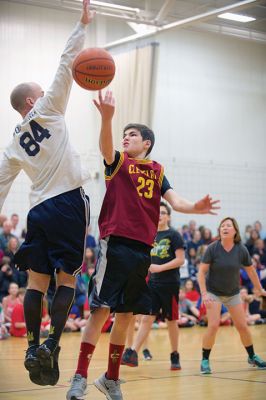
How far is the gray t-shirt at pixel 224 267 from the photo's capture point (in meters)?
7.33

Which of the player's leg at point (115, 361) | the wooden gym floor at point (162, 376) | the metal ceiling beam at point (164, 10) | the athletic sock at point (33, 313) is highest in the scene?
the metal ceiling beam at point (164, 10)

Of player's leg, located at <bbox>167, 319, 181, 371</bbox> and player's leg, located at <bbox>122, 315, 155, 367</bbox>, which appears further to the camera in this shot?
player's leg, located at <bbox>122, 315, 155, 367</bbox>

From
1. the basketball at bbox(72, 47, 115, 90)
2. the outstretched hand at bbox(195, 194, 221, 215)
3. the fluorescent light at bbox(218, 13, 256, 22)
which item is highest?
the fluorescent light at bbox(218, 13, 256, 22)

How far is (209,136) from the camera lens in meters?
18.9

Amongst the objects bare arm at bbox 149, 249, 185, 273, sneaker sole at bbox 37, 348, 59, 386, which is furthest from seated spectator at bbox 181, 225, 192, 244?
sneaker sole at bbox 37, 348, 59, 386

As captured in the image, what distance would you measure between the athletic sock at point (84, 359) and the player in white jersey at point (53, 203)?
48 centimetres

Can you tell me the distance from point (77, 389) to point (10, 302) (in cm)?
770

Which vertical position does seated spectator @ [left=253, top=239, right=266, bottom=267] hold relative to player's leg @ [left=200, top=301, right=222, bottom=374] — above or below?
above

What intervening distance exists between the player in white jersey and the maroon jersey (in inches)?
12.3

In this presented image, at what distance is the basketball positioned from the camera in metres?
4.41

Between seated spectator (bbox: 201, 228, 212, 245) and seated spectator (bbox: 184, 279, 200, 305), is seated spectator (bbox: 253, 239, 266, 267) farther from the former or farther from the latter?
seated spectator (bbox: 184, 279, 200, 305)

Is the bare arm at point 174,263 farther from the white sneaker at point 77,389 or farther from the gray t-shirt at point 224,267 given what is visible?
the white sneaker at point 77,389

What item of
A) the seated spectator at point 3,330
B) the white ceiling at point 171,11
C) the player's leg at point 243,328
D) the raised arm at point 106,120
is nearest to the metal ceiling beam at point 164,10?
the white ceiling at point 171,11

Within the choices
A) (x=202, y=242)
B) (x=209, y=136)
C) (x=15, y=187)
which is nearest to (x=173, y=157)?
(x=209, y=136)
